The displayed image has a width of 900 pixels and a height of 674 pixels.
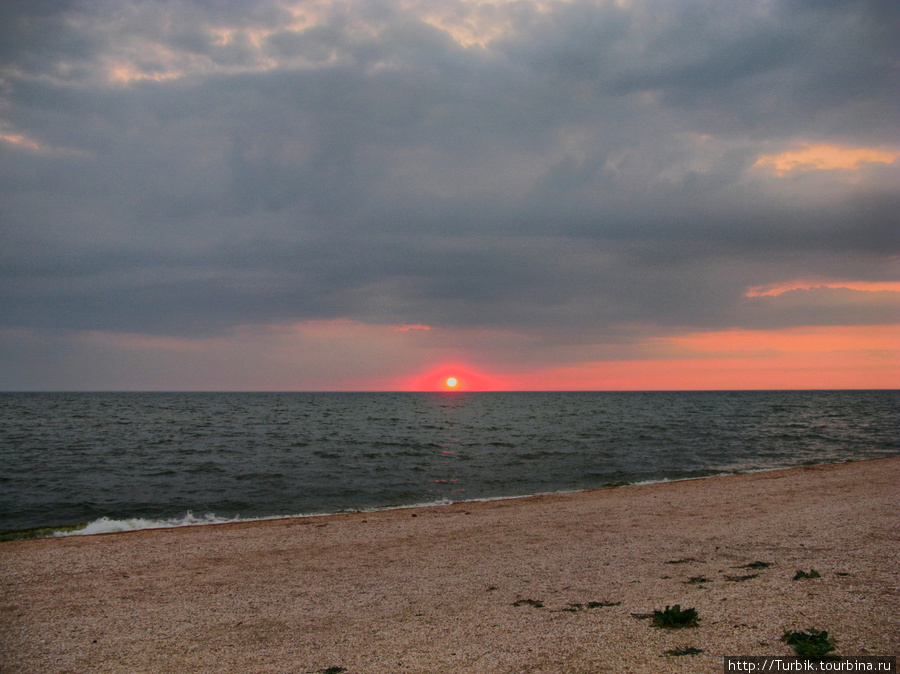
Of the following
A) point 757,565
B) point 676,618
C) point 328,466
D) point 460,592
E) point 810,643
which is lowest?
point 328,466

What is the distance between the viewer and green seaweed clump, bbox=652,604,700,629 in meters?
6.66

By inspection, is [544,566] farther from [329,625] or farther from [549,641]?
[329,625]

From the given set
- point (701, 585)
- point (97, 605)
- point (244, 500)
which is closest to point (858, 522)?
point (701, 585)

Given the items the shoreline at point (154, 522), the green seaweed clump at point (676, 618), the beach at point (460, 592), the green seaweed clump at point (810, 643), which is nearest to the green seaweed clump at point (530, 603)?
the beach at point (460, 592)

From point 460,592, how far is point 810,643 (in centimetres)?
502

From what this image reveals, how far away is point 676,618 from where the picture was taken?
6.73 metres

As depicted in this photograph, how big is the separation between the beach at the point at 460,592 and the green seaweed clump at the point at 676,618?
11cm

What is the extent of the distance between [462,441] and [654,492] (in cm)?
2465

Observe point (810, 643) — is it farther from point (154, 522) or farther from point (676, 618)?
point (154, 522)

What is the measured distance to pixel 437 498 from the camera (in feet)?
69.9

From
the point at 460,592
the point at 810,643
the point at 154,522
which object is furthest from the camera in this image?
the point at 154,522

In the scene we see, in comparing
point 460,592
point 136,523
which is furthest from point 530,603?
point 136,523

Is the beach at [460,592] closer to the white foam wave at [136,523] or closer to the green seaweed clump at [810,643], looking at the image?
the green seaweed clump at [810,643]

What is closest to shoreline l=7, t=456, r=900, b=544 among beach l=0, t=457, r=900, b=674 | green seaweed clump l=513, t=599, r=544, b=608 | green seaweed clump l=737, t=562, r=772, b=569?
beach l=0, t=457, r=900, b=674
